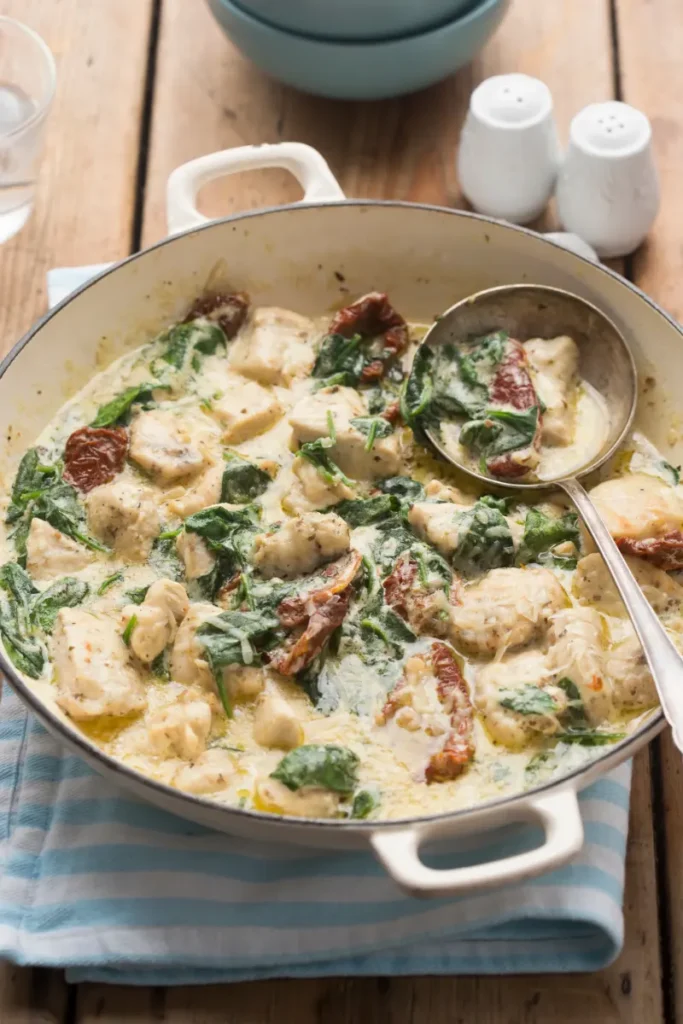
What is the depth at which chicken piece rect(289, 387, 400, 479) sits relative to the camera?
3311mm

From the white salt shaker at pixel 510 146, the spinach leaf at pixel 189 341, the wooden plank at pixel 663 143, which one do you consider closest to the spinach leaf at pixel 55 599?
the spinach leaf at pixel 189 341

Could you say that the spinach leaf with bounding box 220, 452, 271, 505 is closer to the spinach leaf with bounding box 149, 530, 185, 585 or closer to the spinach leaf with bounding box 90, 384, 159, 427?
the spinach leaf with bounding box 149, 530, 185, 585

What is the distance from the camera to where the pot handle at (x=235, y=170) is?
3.60 m

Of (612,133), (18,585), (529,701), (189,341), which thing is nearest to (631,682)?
(529,701)

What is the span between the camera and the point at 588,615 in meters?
2.98

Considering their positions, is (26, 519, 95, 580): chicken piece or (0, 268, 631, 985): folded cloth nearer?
(0, 268, 631, 985): folded cloth

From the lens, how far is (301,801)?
2.69 metres

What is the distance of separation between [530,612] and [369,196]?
6.55 feet

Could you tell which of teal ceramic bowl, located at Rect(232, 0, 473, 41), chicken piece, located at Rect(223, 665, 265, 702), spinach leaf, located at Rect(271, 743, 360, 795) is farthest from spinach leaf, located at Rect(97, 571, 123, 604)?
teal ceramic bowl, located at Rect(232, 0, 473, 41)

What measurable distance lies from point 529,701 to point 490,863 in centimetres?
50

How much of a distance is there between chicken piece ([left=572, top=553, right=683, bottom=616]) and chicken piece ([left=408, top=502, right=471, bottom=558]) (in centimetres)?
34

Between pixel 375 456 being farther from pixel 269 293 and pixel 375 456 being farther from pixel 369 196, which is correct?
pixel 369 196

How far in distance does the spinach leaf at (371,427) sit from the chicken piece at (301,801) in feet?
3.38

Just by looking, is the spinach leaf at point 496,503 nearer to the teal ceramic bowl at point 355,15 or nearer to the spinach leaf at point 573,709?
the spinach leaf at point 573,709
